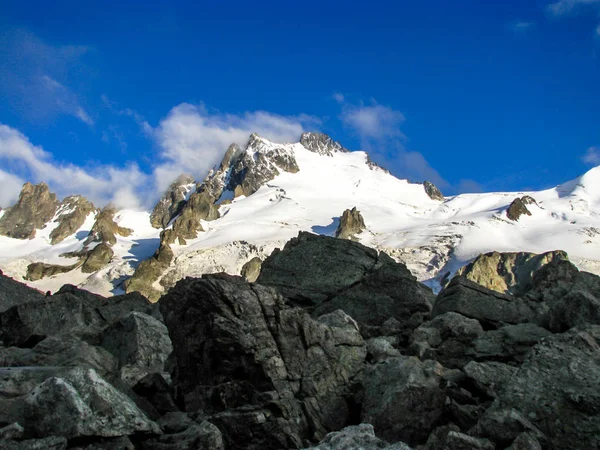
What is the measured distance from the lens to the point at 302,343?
11.5m

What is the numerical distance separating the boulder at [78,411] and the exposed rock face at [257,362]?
144 centimetres

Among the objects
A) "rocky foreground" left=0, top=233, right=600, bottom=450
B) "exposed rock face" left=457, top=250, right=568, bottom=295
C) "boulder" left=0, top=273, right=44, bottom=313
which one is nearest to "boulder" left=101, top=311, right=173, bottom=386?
"rocky foreground" left=0, top=233, right=600, bottom=450

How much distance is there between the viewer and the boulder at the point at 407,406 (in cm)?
925

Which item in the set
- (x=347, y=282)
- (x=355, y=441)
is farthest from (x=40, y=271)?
(x=355, y=441)

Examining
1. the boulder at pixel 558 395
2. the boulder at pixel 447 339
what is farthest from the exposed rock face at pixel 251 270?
the boulder at pixel 558 395

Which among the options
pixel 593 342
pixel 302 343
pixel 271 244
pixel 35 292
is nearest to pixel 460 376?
pixel 593 342

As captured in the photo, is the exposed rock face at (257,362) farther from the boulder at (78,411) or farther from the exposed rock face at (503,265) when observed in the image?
the exposed rock face at (503,265)

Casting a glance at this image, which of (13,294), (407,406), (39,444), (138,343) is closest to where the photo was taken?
(39,444)

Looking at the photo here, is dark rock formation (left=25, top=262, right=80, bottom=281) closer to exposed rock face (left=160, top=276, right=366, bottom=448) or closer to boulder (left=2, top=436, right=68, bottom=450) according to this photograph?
exposed rock face (left=160, top=276, right=366, bottom=448)

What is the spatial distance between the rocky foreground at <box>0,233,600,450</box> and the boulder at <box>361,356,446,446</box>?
2 centimetres

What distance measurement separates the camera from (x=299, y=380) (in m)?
10.6

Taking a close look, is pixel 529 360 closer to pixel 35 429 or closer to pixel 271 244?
pixel 35 429

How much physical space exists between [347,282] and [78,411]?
15.3 metres

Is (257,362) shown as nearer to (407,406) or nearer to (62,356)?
(407,406)
